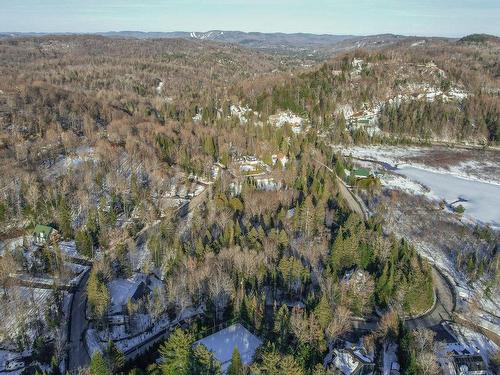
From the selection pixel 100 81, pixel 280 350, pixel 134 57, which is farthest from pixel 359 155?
pixel 134 57

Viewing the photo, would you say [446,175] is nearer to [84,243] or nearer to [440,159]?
[440,159]

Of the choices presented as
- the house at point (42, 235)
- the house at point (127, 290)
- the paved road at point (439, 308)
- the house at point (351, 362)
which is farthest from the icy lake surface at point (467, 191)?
the house at point (42, 235)

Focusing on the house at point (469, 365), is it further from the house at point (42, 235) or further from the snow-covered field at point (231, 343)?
the house at point (42, 235)

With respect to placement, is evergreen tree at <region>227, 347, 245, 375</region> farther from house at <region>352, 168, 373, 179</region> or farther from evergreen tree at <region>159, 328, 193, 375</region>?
house at <region>352, 168, 373, 179</region>

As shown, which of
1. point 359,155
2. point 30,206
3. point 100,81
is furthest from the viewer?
point 100,81

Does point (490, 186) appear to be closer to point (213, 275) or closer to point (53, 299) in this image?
point (213, 275)

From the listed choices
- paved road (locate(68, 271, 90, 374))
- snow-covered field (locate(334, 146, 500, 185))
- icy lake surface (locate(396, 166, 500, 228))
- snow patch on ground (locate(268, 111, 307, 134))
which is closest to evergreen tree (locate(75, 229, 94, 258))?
paved road (locate(68, 271, 90, 374))

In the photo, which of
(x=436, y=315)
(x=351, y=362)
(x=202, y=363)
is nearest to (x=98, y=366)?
(x=202, y=363)

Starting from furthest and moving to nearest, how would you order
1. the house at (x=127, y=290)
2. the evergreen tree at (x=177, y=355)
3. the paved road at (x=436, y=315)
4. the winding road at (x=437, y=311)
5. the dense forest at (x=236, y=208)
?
1. the house at (x=127, y=290)
2. the winding road at (x=437, y=311)
3. the paved road at (x=436, y=315)
4. the dense forest at (x=236, y=208)
5. the evergreen tree at (x=177, y=355)
